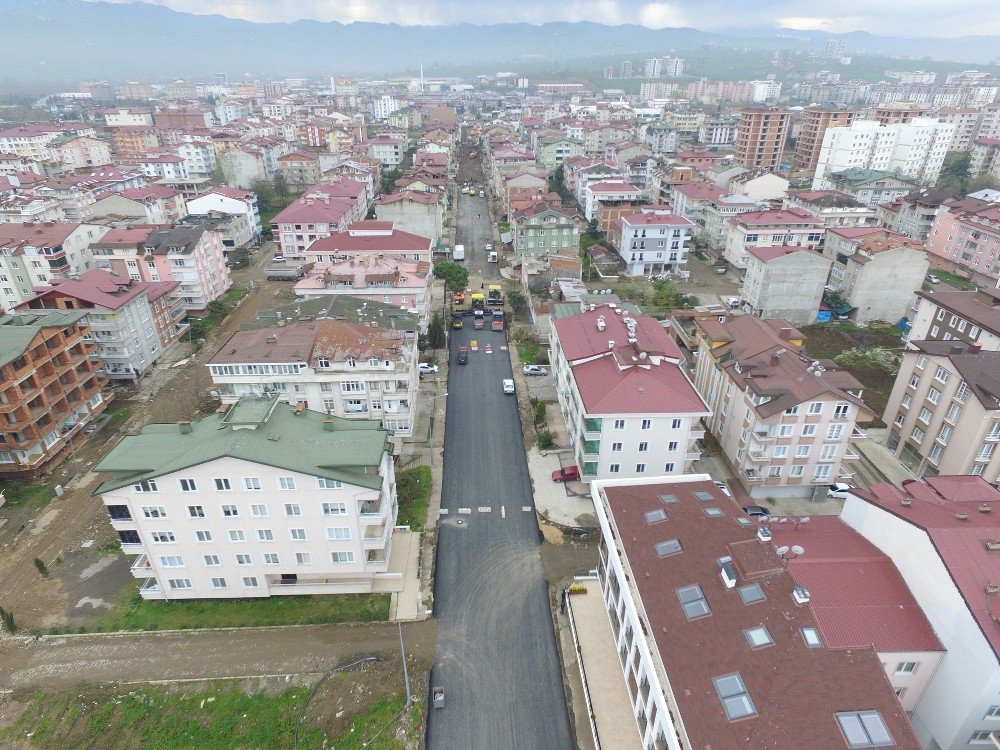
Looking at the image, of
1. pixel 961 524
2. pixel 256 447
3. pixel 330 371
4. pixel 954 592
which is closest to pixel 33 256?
pixel 330 371

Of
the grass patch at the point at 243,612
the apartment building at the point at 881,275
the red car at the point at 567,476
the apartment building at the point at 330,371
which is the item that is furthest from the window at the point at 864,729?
the apartment building at the point at 881,275

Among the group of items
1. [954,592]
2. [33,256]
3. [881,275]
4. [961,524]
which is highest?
[961,524]

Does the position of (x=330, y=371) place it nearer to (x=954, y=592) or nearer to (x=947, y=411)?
(x=954, y=592)

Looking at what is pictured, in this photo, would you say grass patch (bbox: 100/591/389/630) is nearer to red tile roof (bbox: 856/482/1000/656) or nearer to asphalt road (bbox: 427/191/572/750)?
asphalt road (bbox: 427/191/572/750)

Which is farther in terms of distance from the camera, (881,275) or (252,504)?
(881,275)

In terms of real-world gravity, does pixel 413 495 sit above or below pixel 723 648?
below

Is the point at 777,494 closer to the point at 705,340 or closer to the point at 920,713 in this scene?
the point at 705,340
